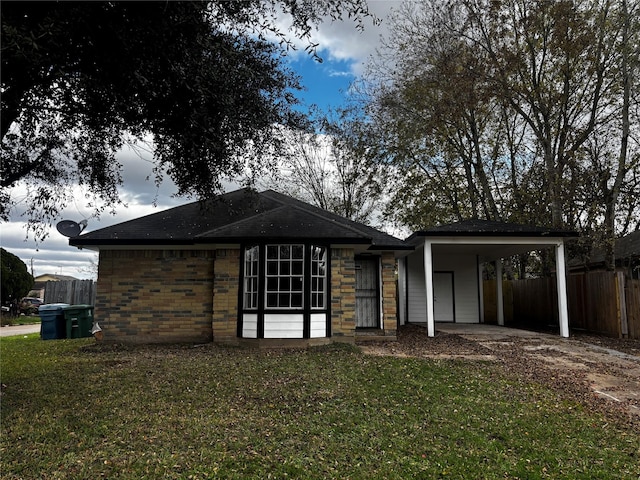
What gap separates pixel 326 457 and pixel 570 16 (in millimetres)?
14928

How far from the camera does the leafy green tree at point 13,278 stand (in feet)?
65.9

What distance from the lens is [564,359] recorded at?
886cm

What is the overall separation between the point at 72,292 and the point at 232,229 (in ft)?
54.2

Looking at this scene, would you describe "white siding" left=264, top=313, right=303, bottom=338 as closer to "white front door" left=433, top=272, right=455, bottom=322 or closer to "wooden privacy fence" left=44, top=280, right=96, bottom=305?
"white front door" left=433, top=272, right=455, bottom=322

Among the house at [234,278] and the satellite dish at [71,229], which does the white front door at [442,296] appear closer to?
the house at [234,278]

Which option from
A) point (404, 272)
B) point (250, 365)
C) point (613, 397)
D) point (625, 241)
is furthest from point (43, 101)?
point (625, 241)

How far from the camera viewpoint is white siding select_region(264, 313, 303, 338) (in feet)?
31.9

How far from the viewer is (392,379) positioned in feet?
21.9

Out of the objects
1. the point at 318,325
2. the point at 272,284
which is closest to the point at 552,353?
the point at 318,325

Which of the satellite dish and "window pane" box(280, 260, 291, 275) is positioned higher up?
the satellite dish

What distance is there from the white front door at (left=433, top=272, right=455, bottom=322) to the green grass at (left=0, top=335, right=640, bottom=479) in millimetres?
9696

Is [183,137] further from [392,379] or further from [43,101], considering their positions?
A: [392,379]

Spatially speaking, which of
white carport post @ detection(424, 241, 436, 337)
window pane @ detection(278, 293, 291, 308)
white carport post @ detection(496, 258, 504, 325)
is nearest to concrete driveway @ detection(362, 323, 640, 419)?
white carport post @ detection(424, 241, 436, 337)

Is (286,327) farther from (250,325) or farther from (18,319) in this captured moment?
(18,319)
